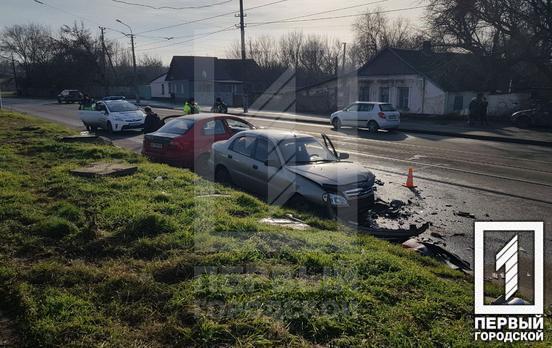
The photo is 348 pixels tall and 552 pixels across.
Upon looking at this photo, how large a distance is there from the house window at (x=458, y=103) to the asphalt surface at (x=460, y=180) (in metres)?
15.0

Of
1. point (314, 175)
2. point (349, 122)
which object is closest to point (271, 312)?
point (314, 175)

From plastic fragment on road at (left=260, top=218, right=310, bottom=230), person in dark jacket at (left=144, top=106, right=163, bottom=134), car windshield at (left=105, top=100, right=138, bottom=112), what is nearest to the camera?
plastic fragment on road at (left=260, top=218, right=310, bottom=230)

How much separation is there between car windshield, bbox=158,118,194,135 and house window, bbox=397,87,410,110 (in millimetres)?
26904

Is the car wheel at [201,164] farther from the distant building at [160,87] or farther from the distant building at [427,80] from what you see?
the distant building at [160,87]

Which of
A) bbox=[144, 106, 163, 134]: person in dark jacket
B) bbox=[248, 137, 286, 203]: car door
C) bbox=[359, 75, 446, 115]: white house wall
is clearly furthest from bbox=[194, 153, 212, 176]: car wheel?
bbox=[359, 75, 446, 115]: white house wall

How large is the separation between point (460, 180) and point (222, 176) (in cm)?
610

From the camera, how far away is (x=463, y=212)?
7902 millimetres

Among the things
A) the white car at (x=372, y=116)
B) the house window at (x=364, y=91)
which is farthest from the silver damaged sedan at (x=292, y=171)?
the house window at (x=364, y=91)

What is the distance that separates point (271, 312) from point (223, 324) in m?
0.45

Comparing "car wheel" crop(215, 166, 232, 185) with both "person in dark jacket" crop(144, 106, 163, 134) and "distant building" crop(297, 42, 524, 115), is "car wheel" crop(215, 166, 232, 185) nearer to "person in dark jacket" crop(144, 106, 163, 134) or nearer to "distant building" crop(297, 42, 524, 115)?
"person in dark jacket" crop(144, 106, 163, 134)

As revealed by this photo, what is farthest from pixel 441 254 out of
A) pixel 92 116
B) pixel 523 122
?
pixel 523 122

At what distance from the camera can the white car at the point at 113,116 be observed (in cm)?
1920

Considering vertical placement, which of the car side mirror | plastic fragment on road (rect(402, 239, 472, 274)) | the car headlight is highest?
the car side mirror

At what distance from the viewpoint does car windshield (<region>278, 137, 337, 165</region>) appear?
25.4 feet
